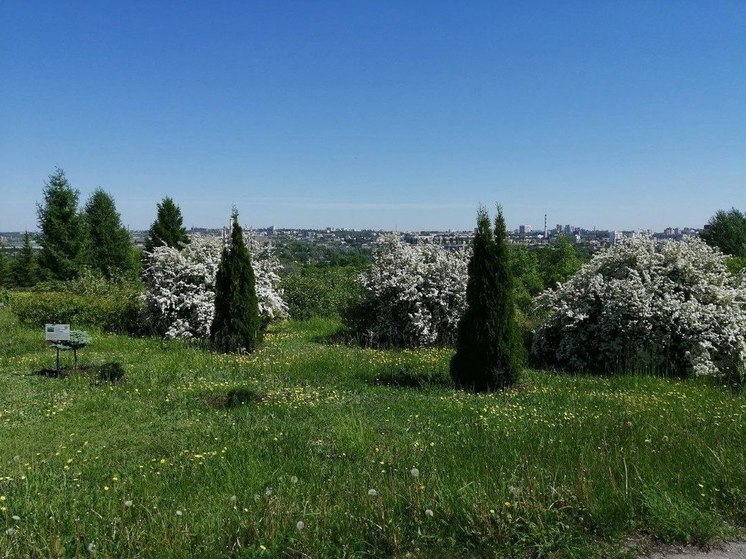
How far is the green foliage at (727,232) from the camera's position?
163ft

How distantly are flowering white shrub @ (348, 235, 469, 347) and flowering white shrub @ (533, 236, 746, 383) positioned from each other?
7.26 feet

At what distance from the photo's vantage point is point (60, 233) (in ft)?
106

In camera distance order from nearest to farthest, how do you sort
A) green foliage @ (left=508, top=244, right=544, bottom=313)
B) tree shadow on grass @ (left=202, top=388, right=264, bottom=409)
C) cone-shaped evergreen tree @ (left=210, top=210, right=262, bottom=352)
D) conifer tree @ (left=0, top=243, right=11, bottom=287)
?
tree shadow on grass @ (left=202, top=388, right=264, bottom=409), cone-shaped evergreen tree @ (left=210, top=210, right=262, bottom=352), green foliage @ (left=508, top=244, right=544, bottom=313), conifer tree @ (left=0, top=243, right=11, bottom=287)

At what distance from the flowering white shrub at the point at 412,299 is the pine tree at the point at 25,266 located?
37.2m

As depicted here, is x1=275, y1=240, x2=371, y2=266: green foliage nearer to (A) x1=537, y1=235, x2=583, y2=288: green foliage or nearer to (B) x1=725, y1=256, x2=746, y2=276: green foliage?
(A) x1=537, y1=235, x2=583, y2=288: green foliage

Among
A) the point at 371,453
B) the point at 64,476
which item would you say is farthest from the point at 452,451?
the point at 64,476

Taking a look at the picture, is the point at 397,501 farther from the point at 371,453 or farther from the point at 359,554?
the point at 371,453

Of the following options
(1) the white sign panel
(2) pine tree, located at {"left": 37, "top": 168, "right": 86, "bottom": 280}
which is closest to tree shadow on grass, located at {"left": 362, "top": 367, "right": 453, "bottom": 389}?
(1) the white sign panel

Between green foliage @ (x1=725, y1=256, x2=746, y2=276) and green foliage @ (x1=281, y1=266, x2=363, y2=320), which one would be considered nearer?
green foliage @ (x1=725, y1=256, x2=746, y2=276)

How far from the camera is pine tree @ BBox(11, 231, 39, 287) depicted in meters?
42.5

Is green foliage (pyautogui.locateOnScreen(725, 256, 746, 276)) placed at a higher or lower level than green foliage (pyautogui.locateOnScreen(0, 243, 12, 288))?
higher

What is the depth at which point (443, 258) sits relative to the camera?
1374 centimetres

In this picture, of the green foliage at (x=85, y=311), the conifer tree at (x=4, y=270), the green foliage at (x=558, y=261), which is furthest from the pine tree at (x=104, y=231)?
the green foliage at (x=558, y=261)

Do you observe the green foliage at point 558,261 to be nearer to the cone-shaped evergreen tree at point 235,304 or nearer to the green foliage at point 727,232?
the cone-shaped evergreen tree at point 235,304
